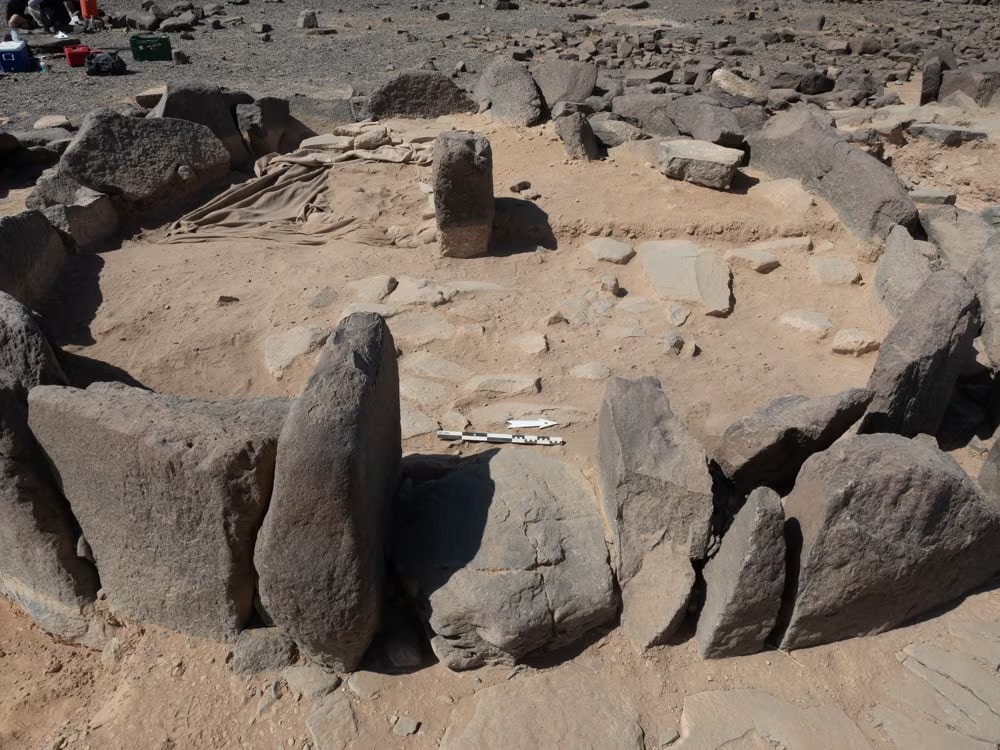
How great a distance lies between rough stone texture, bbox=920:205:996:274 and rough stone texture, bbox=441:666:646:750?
4.25 m

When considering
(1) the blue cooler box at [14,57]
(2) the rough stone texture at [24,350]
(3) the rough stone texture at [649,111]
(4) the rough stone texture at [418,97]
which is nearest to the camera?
(2) the rough stone texture at [24,350]

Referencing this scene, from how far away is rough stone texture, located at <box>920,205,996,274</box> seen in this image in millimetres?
5629

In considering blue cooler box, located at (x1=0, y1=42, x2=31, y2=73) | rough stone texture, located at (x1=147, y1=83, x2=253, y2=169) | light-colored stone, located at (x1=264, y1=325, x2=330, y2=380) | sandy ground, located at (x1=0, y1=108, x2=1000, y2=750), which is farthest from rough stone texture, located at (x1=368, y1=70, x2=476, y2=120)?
blue cooler box, located at (x1=0, y1=42, x2=31, y2=73)

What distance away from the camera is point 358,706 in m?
2.96

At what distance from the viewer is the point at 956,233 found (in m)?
5.79

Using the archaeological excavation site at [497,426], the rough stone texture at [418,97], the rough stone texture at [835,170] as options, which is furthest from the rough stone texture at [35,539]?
the rough stone texture at [418,97]

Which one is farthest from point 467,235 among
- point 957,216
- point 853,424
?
point 957,216

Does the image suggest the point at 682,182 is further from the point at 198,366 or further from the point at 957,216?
the point at 198,366

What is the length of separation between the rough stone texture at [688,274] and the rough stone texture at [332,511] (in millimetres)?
3044

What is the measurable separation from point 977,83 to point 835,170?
16.3 ft

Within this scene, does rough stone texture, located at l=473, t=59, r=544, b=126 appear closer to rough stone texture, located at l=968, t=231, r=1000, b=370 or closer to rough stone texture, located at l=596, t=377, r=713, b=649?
rough stone texture, located at l=968, t=231, r=1000, b=370

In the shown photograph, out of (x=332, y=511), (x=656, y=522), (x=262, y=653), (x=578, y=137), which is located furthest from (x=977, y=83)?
(x=262, y=653)

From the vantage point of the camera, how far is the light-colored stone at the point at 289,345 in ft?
15.9

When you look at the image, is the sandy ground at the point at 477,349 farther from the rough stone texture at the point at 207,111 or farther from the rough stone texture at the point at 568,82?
the rough stone texture at the point at 207,111
